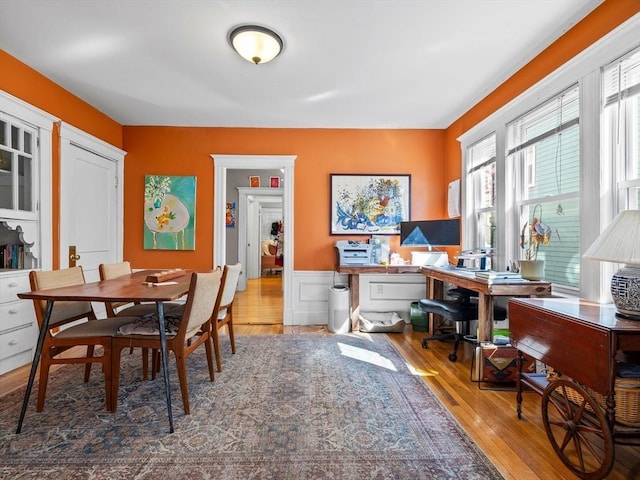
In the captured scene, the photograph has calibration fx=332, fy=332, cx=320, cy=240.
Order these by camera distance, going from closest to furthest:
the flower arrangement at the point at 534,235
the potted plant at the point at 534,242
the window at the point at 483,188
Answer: the potted plant at the point at 534,242, the flower arrangement at the point at 534,235, the window at the point at 483,188

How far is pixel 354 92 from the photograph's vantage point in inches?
127

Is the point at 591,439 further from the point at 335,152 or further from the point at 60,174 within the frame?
the point at 60,174

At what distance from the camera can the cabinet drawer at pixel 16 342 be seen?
256 cm

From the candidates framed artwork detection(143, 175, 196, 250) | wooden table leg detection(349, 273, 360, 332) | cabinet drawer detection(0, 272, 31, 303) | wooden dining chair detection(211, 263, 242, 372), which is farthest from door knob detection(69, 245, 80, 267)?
wooden table leg detection(349, 273, 360, 332)

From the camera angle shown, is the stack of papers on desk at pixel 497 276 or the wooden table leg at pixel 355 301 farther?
the wooden table leg at pixel 355 301

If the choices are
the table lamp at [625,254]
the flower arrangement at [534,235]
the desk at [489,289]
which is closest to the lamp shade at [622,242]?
the table lamp at [625,254]

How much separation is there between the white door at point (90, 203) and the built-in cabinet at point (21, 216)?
193 mm

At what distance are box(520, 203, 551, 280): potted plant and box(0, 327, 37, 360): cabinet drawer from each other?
13.0 feet

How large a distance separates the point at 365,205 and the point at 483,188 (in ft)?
4.37

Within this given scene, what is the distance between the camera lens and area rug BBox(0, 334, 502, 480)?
4.99 feet

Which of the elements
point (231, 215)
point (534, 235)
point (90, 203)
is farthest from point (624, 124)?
point (231, 215)

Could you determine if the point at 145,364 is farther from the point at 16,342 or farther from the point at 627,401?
the point at 627,401

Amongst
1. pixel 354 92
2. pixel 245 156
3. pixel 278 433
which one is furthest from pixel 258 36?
pixel 278 433

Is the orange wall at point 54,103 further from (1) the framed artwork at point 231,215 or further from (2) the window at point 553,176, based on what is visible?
(2) the window at point 553,176
